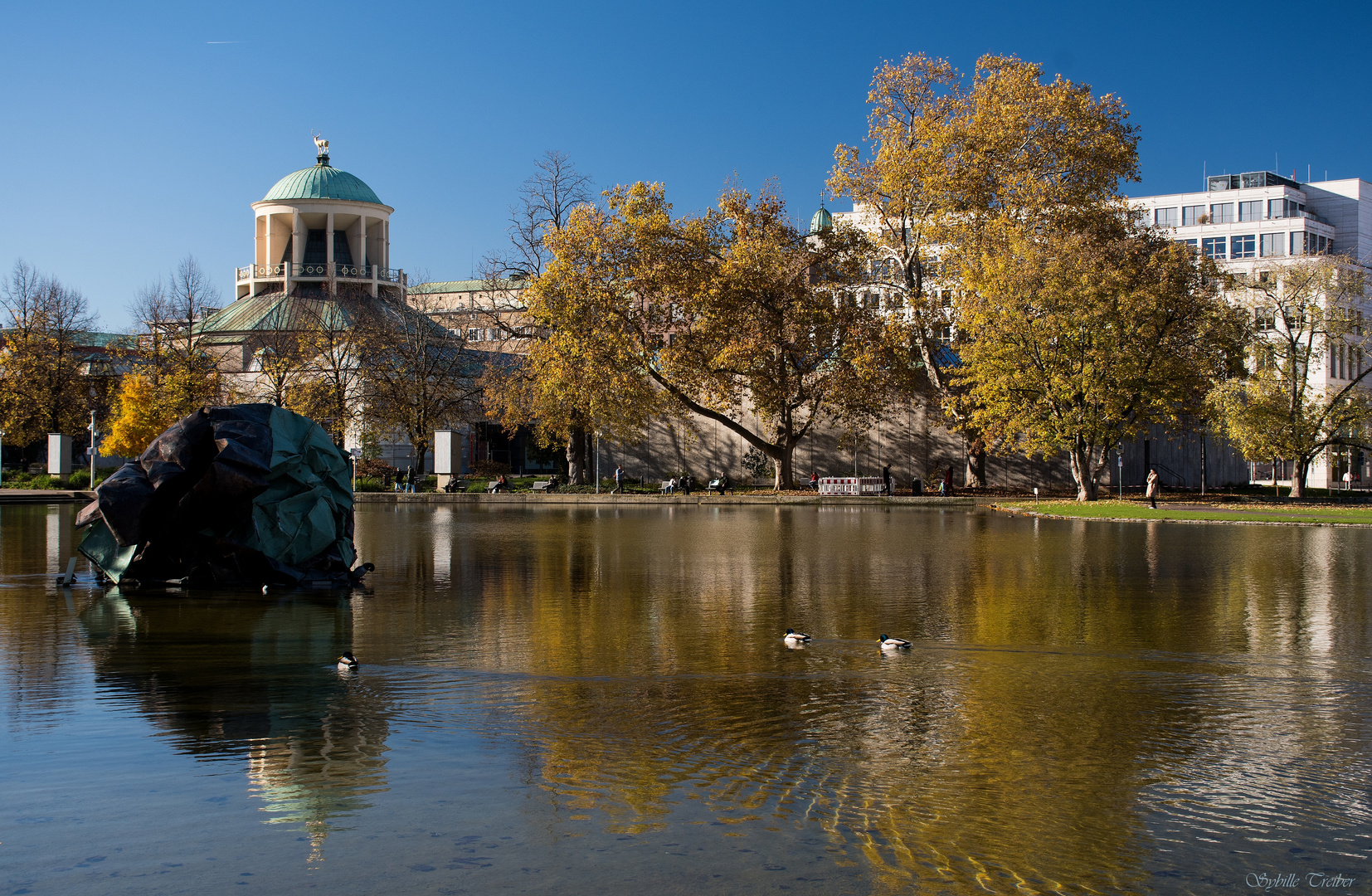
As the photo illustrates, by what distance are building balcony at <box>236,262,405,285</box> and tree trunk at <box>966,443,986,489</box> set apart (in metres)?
46.3

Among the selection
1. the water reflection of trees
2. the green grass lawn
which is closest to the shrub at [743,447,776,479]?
the green grass lawn

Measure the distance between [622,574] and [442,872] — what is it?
451 inches

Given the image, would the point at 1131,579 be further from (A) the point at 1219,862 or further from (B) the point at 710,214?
(B) the point at 710,214

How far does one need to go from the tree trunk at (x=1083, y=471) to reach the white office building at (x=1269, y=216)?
59.5 m

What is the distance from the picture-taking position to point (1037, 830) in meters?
5.11

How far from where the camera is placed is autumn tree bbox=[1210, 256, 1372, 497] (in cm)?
4331

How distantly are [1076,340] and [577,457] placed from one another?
83.5 ft

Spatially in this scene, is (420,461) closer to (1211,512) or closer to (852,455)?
(852,455)

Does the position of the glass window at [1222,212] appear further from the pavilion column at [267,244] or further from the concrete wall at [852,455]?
the pavilion column at [267,244]

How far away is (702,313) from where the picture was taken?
44.2 metres

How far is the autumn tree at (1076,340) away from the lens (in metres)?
37.8

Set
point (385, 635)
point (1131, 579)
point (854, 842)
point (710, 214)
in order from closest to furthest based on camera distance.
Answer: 1. point (854, 842)
2. point (385, 635)
3. point (1131, 579)
4. point (710, 214)

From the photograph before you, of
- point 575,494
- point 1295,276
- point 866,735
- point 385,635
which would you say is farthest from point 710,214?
point 866,735

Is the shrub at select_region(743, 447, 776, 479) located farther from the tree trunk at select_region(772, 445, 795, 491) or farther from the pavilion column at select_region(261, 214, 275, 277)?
the pavilion column at select_region(261, 214, 275, 277)
